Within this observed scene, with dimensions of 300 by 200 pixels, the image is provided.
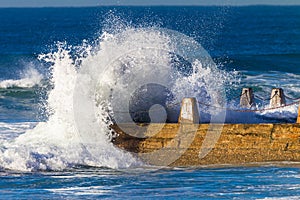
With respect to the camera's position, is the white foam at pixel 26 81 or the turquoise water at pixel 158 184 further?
the white foam at pixel 26 81

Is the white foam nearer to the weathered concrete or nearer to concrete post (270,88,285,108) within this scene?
concrete post (270,88,285,108)

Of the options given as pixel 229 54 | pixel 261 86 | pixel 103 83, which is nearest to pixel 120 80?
pixel 103 83

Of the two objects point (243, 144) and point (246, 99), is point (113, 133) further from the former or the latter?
point (246, 99)

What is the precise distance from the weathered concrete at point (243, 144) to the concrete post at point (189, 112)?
14 cm

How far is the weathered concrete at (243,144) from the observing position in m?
12.2

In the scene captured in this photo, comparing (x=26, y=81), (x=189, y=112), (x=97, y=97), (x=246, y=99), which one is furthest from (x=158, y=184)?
(x=26, y=81)

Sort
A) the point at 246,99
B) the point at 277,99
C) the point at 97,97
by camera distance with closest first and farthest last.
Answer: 1. the point at 97,97
2. the point at 277,99
3. the point at 246,99

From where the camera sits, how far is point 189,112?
12.4 metres

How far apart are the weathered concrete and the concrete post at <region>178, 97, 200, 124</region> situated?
0.14 m

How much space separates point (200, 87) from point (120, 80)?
4.22 ft

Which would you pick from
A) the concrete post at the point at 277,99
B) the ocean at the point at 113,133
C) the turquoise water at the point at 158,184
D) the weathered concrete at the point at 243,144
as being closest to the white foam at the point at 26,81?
the ocean at the point at 113,133

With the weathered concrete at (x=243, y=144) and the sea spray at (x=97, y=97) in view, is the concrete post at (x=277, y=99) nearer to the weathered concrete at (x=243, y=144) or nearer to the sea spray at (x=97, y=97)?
the sea spray at (x=97, y=97)

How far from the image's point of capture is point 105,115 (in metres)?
12.9

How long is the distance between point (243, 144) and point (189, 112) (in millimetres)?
862
